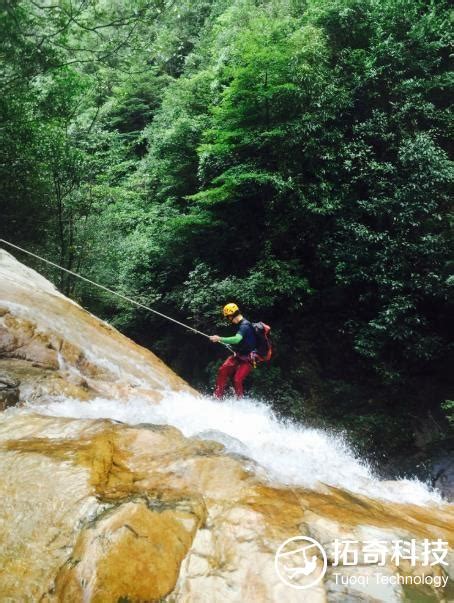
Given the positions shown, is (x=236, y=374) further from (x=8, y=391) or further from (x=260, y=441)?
(x=8, y=391)

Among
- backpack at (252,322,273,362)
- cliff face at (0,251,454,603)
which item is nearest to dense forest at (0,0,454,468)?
backpack at (252,322,273,362)

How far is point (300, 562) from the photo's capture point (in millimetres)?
2426

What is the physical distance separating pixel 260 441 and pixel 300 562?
2.24 metres

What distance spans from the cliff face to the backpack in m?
3.61

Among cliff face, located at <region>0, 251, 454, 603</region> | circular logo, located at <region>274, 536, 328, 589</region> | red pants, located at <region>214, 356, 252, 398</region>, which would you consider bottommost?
red pants, located at <region>214, 356, 252, 398</region>

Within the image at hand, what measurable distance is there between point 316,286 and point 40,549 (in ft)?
33.4

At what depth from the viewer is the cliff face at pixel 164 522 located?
229cm

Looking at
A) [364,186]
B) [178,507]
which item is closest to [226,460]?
[178,507]

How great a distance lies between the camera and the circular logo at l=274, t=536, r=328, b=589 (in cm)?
233

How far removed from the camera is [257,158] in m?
12.1

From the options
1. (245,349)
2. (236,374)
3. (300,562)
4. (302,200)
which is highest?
(302,200)

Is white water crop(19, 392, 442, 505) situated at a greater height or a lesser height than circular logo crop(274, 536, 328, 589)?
lesser

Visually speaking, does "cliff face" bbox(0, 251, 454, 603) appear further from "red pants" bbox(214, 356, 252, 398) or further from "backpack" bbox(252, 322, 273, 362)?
"red pants" bbox(214, 356, 252, 398)

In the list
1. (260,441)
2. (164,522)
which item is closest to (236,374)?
(260,441)
